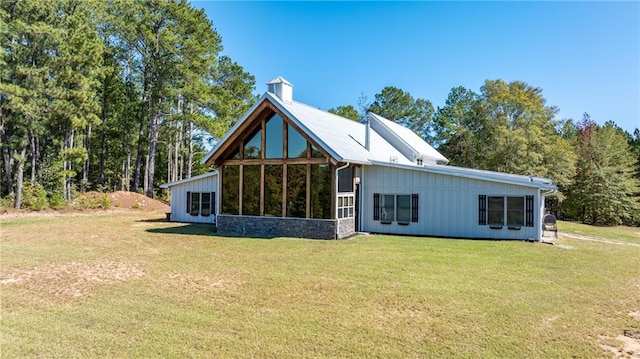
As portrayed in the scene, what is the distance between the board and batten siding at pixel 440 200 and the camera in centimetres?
1398

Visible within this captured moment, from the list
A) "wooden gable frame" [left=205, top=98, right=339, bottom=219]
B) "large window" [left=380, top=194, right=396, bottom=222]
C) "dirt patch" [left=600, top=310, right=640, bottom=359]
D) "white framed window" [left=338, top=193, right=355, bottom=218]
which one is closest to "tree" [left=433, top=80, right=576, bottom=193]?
"large window" [left=380, top=194, right=396, bottom=222]

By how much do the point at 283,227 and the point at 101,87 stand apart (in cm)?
2407

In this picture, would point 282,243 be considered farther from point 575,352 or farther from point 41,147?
point 41,147

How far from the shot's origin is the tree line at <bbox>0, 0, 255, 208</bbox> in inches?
869

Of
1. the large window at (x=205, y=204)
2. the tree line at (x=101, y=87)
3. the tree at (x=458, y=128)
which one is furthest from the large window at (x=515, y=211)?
the tree line at (x=101, y=87)

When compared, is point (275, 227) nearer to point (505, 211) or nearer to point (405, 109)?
point (505, 211)

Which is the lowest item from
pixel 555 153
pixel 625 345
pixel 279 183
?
pixel 625 345

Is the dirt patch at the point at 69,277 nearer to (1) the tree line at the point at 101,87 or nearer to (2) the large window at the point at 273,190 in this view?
(2) the large window at the point at 273,190

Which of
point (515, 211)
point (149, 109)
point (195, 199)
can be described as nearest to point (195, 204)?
point (195, 199)

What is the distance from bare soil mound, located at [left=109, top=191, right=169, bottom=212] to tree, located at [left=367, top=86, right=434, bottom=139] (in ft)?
79.0

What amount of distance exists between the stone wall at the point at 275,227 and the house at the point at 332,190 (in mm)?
37

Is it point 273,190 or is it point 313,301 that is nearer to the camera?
point 313,301

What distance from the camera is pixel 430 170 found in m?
14.8

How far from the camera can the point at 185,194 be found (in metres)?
19.4
